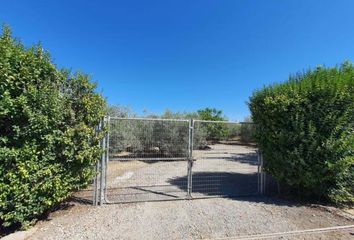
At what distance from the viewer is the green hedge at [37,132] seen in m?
3.78

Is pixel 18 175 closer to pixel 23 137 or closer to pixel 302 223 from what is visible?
pixel 23 137

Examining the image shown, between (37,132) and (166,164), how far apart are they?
22.6 ft

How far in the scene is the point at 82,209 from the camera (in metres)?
4.96

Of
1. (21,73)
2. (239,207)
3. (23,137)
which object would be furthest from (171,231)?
(21,73)

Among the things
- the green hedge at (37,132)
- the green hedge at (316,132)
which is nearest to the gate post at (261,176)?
the green hedge at (316,132)

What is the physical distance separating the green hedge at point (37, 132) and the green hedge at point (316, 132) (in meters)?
4.21

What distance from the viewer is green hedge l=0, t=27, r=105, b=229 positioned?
12.4 ft

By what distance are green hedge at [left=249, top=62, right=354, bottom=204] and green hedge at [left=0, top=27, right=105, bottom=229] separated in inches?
166

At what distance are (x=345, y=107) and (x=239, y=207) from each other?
318 centimetres

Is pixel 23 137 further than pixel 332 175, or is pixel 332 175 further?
pixel 332 175

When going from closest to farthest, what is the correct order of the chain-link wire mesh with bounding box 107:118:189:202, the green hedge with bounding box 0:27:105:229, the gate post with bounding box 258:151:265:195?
1. the green hedge with bounding box 0:27:105:229
2. the chain-link wire mesh with bounding box 107:118:189:202
3. the gate post with bounding box 258:151:265:195

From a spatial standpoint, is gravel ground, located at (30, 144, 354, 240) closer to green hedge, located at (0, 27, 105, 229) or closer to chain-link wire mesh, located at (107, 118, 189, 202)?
chain-link wire mesh, located at (107, 118, 189, 202)

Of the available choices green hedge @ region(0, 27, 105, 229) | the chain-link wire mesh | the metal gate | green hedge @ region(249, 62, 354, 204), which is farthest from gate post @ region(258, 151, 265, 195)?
green hedge @ region(0, 27, 105, 229)

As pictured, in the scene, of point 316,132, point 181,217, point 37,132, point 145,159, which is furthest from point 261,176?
point 37,132
